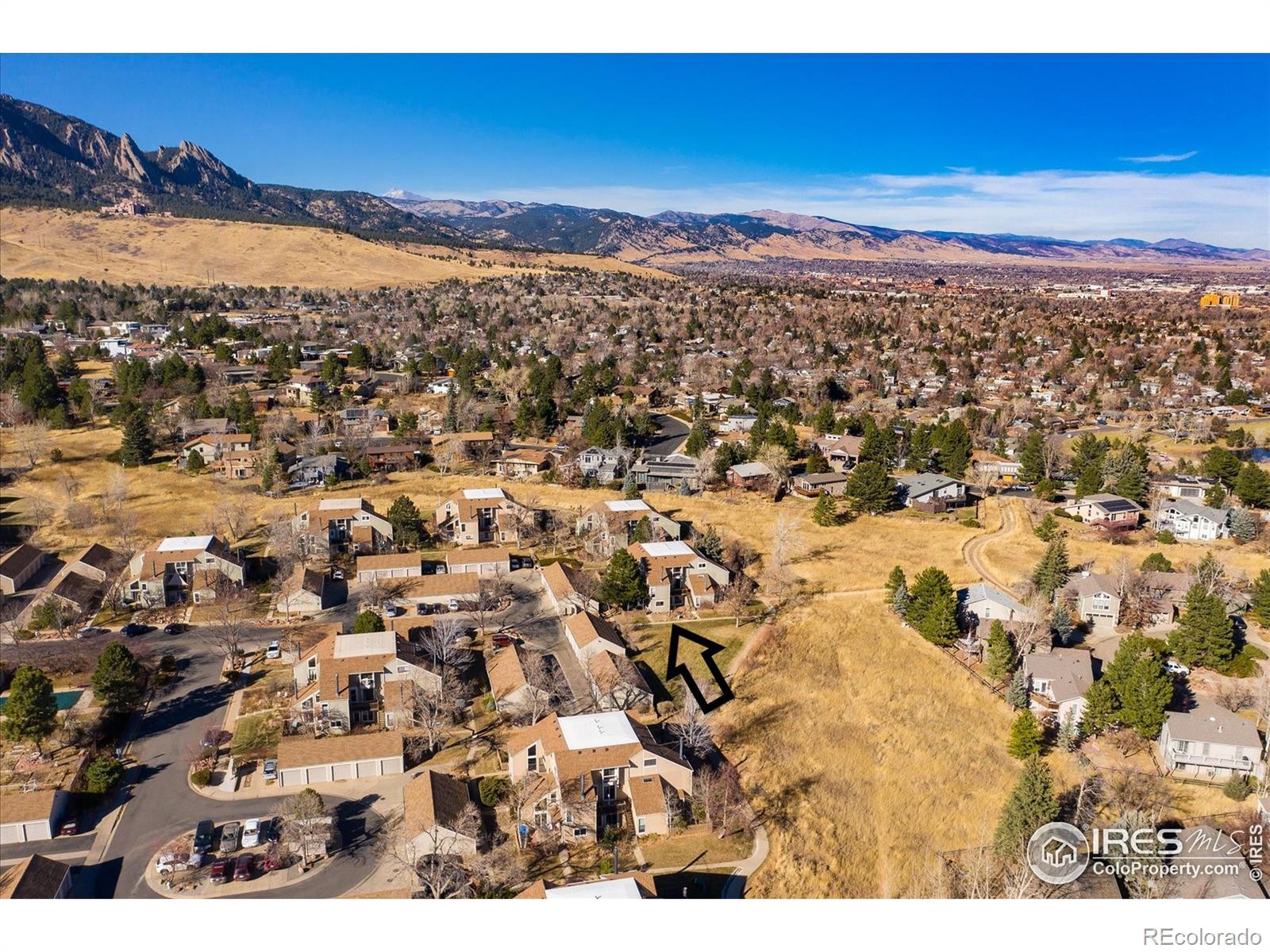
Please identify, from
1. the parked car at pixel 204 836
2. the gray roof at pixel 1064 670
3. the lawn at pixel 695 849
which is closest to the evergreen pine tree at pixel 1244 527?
the gray roof at pixel 1064 670

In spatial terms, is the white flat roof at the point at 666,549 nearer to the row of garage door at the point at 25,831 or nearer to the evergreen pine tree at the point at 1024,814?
the evergreen pine tree at the point at 1024,814

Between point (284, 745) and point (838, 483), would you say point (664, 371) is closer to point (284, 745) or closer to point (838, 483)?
point (838, 483)

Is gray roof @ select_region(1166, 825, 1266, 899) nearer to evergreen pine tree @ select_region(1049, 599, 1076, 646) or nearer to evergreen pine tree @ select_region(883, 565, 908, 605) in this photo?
evergreen pine tree @ select_region(1049, 599, 1076, 646)

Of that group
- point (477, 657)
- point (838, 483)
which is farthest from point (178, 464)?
point (838, 483)

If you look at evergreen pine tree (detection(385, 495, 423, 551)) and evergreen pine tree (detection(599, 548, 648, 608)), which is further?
evergreen pine tree (detection(385, 495, 423, 551))

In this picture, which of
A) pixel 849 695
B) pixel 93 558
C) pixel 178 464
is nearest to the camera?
pixel 849 695

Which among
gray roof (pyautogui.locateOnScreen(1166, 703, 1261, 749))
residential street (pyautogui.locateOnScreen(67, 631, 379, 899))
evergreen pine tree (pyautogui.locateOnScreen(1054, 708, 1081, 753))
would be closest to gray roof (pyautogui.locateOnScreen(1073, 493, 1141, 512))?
gray roof (pyautogui.locateOnScreen(1166, 703, 1261, 749))
